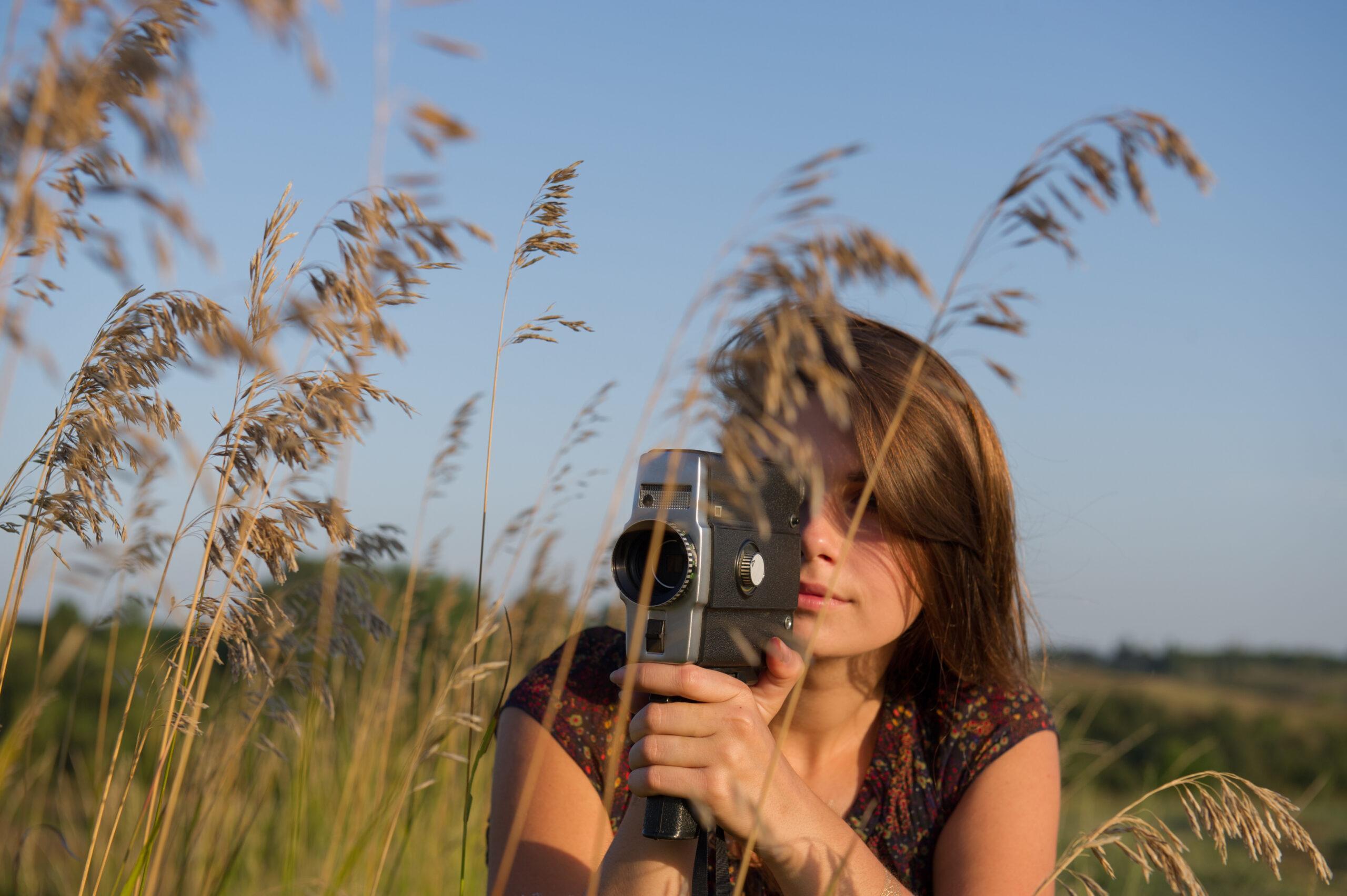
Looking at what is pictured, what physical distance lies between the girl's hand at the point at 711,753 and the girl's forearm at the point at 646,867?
8cm

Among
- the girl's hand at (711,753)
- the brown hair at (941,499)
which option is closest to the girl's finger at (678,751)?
the girl's hand at (711,753)

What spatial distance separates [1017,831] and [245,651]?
4.71 ft

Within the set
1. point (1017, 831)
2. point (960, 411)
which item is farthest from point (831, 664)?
point (960, 411)

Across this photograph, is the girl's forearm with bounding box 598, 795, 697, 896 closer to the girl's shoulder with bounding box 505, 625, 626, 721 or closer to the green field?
the girl's shoulder with bounding box 505, 625, 626, 721

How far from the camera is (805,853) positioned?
1439mm

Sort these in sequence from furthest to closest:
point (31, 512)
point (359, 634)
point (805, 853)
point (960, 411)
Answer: point (359, 634) < point (960, 411) < point (805, 853) < point (31, 512)

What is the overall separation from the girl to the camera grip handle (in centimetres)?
4

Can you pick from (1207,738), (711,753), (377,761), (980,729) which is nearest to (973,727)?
(980,729)

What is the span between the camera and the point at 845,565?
183cm

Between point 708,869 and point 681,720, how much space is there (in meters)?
0.26

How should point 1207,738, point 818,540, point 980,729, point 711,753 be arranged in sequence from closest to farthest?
1. point 711,753
2. point 818,540
3. point 980,729
4. point 1207,738

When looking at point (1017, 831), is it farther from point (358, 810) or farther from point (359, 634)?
point (359, 634)

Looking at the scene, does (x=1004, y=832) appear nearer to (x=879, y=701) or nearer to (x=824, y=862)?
(x=879, y=701)

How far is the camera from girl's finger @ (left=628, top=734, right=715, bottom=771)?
4.63ft
